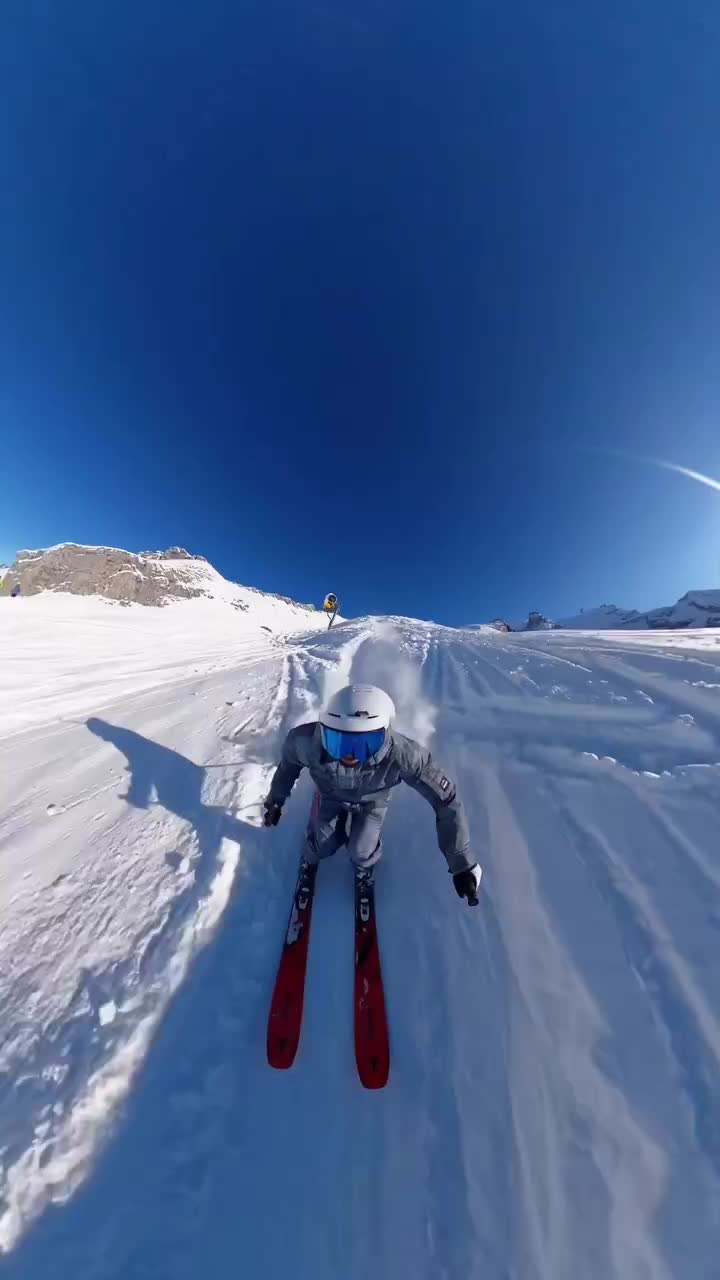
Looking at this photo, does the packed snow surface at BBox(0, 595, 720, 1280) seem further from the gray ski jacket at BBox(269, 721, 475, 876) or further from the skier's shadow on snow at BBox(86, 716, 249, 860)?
the gray ski jacket at BBox(269, 721, 475, 876)

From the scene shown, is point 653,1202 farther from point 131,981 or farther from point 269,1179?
point 131,981

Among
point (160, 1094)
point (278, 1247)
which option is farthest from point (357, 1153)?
point (160, 1094)

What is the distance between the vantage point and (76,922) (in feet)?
9.76

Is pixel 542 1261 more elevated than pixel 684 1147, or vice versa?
pixel 684 1147

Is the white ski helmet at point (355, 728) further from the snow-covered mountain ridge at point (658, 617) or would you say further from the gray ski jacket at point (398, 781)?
the snow-covered mountain ridge at point (658, 617)

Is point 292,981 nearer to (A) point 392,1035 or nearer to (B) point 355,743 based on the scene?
(A) point 392,1035

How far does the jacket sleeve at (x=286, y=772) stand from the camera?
11.9 feet

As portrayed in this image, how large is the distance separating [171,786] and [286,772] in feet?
5.95

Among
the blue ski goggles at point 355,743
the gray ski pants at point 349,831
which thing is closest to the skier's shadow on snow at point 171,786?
the gray ski pants at point 349,831

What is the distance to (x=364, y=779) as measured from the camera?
3254mm

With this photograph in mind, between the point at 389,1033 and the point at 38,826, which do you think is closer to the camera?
the point at 389,1033

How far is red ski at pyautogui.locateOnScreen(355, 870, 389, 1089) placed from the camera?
7.45 feet

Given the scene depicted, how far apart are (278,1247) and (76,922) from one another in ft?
7.36

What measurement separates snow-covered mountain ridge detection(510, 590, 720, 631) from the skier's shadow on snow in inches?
4721
